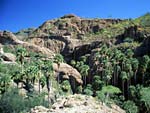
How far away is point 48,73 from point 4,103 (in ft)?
70.5

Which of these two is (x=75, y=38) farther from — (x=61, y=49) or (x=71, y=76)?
(x=71, y=76)

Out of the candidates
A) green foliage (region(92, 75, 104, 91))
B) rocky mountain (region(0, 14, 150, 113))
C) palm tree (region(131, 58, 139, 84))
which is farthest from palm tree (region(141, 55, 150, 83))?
green foliage (region(92, 75, 104, 91))

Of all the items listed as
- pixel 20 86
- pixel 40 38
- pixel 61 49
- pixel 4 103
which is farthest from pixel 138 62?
pixel 40 38

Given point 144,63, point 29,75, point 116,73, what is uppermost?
point 144,63

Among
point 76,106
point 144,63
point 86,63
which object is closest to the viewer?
point 76,106

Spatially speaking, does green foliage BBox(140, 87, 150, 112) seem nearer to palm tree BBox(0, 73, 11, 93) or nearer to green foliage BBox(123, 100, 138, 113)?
green foliage BBox(123, 100, 138, 113)

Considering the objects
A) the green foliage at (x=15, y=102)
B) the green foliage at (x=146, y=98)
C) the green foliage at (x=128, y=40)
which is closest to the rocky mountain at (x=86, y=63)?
the green foliage at (x=128, y=40)

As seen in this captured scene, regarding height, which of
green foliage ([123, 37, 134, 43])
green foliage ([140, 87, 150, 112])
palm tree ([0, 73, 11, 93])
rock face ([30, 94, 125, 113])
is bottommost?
green foliage ([140, 87, 150, 112])

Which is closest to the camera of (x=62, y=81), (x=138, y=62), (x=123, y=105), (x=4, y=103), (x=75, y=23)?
(x=4, y=103)

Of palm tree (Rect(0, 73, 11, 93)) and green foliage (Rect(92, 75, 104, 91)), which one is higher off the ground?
palm tree (Rect(0, 73, 11, 93))

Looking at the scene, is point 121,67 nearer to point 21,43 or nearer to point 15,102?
point 15,102

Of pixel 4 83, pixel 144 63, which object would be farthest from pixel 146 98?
pixel 4 83

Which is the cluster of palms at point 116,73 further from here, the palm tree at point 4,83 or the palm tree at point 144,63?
the palm tree at point 4,83

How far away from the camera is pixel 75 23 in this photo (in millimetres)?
173250
